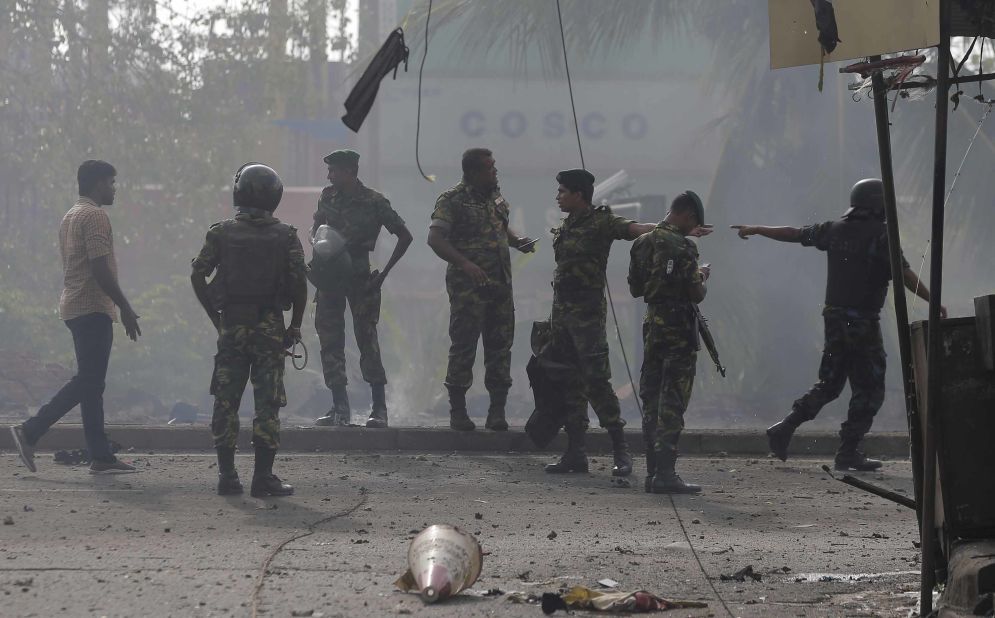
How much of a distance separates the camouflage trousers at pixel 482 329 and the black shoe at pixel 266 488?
2147mm

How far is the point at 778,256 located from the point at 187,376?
9.53 meters

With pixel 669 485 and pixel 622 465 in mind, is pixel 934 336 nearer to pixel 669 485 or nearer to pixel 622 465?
pixel 669 485

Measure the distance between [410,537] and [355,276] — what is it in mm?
3968

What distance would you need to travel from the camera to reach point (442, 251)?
887 cm

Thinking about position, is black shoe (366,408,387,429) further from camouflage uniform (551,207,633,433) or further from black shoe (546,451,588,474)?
camouflage uniform (551,207,633,433)

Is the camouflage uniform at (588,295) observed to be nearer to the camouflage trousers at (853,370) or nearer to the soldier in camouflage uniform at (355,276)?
the camouflage trousers at (853,370)

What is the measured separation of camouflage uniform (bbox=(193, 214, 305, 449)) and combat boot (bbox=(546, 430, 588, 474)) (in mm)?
1771

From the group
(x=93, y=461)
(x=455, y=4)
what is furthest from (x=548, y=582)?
(x=455, y=4)

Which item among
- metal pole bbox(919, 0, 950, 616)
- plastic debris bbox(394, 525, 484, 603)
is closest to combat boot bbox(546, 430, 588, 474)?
plastic debris bbox(394, 525, 484, 603)

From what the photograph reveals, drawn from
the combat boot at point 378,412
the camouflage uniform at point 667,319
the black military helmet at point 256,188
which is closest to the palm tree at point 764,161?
the combat boot at point 378,412

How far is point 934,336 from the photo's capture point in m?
4.30

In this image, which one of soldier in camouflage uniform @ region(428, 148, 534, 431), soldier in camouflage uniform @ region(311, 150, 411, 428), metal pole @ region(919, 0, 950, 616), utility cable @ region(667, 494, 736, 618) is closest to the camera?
metal pole @ region(919, 0, 950, 616)

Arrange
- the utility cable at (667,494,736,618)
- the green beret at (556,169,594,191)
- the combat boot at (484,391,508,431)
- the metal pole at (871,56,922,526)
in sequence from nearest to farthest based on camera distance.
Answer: the metal pole at (871,56,922,526), the utility cable at (667,494,736,618), the green beret at (556,169,594,191), the combat boot at (484,391,508,431)

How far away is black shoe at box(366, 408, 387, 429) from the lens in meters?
9.63
